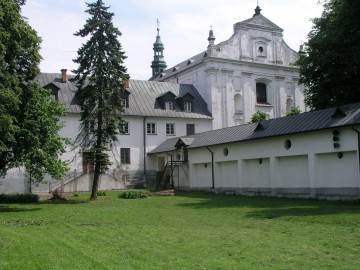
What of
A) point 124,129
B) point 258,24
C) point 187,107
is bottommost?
point 124,129

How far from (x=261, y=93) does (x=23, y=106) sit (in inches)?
1417

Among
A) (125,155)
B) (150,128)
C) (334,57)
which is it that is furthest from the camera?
(150,128)

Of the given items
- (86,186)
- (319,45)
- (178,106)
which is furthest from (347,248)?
(178,106)

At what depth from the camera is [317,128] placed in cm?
2500

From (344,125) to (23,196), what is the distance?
63.4 ft

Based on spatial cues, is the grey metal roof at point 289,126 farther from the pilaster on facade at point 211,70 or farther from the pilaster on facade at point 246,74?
the pilaster on facade at point 246,74

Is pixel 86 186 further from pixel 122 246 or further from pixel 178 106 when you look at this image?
pixel 122 246

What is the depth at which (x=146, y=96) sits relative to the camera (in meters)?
48.4

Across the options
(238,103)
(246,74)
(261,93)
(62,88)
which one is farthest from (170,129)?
(261,93)

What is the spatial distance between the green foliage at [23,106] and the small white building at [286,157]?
1250cm

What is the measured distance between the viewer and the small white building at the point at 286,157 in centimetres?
2422

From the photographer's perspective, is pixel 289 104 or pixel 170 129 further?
pixel 289 104

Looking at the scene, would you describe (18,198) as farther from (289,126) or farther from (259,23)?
(259,23)

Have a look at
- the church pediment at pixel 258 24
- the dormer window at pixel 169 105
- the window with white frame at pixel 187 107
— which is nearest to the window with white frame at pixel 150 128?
the dormer window at pixel 169 105
